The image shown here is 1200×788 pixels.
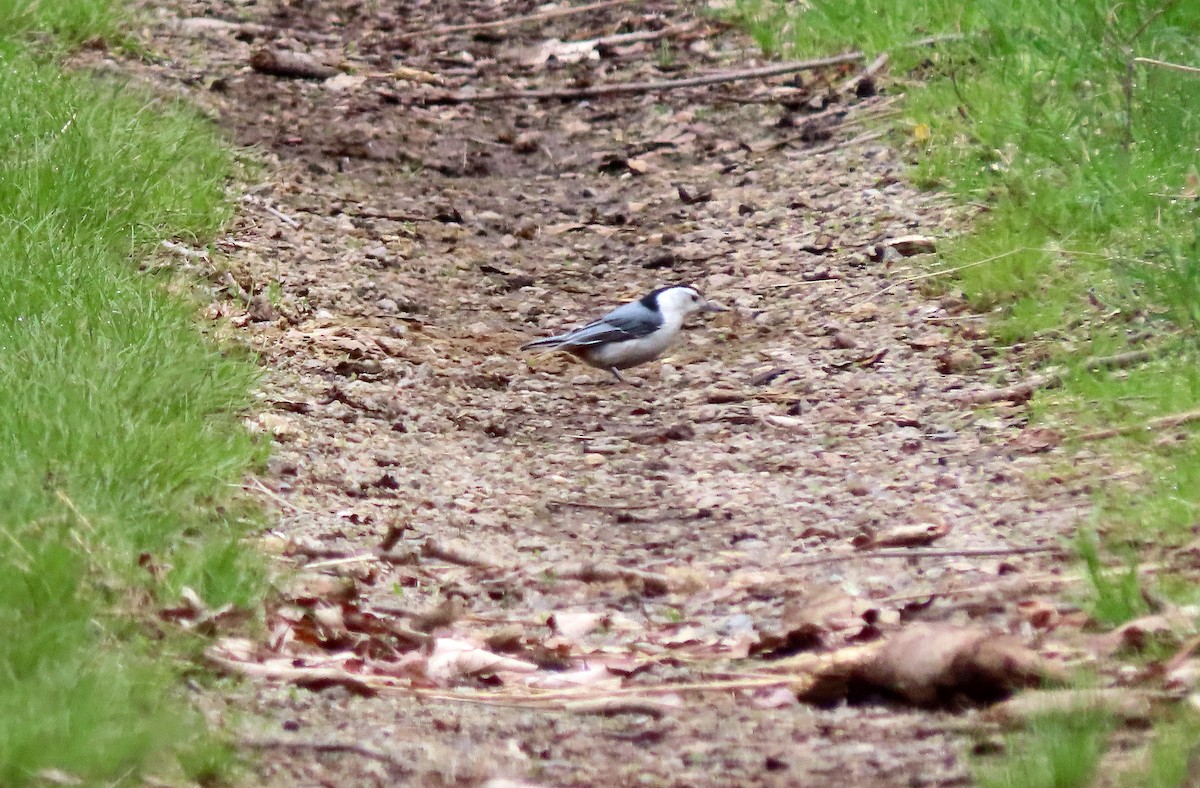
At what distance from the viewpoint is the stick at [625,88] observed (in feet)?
28.2

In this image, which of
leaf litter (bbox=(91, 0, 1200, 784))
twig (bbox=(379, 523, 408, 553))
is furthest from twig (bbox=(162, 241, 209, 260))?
twig (bbox=(379, 523, 408, 553))

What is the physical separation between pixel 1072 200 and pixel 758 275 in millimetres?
1491

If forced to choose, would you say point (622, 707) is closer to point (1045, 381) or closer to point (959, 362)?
point (1045, 381)

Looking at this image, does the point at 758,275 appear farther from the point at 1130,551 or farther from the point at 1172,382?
the point at 1130,551

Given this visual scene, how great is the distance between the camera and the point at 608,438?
5.25 metres

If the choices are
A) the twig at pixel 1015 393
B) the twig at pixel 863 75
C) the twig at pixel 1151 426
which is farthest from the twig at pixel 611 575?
the twig at pixel 863 75

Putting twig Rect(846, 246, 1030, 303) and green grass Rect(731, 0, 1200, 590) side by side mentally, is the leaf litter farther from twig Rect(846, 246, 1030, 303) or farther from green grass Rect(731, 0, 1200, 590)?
green grass Rect(731, 0, 1200, 590)

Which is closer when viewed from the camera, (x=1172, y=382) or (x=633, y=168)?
(x=1172, y=382)

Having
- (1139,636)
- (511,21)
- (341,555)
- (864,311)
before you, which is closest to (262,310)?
(341,555)

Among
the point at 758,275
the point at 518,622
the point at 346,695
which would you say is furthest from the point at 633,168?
the point at 346,695

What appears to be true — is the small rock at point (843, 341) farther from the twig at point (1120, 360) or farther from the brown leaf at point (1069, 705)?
the brown leaf at point (1069, 705)

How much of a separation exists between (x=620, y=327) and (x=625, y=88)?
131 inches

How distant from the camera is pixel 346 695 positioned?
9.70 ft

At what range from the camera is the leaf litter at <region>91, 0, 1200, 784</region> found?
279 cm
